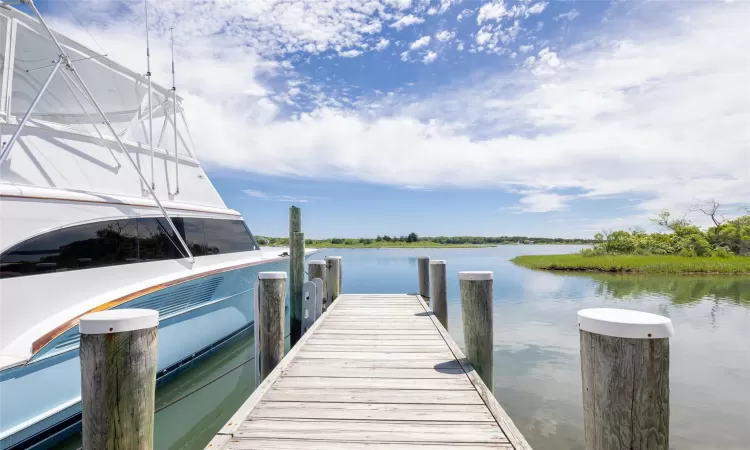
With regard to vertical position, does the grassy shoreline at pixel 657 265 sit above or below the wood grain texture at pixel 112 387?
below

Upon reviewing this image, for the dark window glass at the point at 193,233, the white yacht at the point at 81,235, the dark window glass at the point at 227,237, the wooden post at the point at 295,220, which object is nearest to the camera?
the white yacht at the point at 81,235

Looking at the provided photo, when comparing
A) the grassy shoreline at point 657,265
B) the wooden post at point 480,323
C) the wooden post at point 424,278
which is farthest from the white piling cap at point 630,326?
the grassy shoreline at point 657,265

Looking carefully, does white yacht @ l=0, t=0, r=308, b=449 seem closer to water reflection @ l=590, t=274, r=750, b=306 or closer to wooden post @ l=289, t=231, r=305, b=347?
wooden post @ l=289, t=231, r=305, b=347

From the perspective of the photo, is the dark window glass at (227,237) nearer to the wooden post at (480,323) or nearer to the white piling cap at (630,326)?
the wooden post at (480,323)

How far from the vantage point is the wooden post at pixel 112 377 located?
2016 mm

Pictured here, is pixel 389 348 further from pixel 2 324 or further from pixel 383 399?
pixel 2 324

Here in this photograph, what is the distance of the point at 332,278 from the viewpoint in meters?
9.38

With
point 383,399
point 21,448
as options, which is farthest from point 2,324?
point 383,399

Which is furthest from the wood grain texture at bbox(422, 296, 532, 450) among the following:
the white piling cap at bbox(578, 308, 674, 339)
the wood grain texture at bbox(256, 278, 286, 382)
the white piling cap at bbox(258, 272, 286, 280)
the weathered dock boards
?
the white piling cap at bbox(258, 272, 286, 280)

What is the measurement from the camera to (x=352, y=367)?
442cm

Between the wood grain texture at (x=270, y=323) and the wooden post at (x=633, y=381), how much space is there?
3534 mm

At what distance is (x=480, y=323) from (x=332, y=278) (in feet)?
18.2

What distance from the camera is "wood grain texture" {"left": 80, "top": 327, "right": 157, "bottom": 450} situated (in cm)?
202

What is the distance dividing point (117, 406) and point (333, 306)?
6329mm
